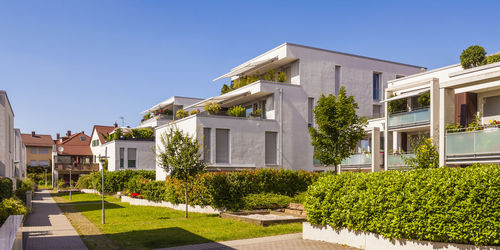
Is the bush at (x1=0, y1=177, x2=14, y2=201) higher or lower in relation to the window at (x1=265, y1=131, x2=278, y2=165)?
lower

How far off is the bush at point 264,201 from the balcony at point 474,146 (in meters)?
7.95

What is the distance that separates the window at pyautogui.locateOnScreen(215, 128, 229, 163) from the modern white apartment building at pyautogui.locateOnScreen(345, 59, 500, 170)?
8812mm

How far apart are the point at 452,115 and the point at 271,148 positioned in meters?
12.4

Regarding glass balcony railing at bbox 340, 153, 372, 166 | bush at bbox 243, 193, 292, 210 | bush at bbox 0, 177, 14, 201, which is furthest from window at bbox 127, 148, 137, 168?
bush at bbox 243, 193, 292, 210

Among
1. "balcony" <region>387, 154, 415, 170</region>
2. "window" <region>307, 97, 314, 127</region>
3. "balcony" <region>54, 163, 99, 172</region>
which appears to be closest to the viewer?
"balcony" <region>387, 154, 415, 170</region>

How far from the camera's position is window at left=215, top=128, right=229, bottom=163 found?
27281mm

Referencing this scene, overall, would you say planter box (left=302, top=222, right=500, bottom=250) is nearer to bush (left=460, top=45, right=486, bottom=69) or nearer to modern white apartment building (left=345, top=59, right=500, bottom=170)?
modern white apartment building (left=345, top=59, right=500, bottom=170)

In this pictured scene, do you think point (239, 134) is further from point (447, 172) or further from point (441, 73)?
point (447, 172)

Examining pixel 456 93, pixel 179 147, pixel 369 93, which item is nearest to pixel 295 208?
pixel 179 147

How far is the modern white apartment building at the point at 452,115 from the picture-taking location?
1800 centimetres

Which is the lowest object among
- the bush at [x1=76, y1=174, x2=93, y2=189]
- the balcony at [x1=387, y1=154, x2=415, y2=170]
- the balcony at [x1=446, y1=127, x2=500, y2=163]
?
the bush at [x1=76, y1=174, x2=93, y2=189]

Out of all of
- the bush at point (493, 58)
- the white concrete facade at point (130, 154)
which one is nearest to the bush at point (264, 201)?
the bush at point (493, 58)

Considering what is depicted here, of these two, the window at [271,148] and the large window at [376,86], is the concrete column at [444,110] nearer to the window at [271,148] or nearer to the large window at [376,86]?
the window at [271,148]

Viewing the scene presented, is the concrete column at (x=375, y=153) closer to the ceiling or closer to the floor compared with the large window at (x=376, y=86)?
closer to the floor
